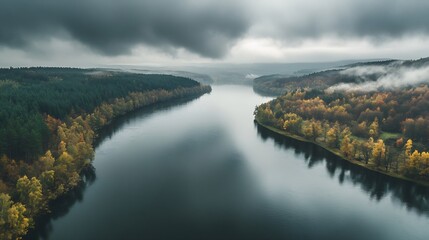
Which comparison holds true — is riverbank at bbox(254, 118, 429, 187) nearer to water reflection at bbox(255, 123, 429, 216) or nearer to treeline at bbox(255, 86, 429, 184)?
treeline at bbox(255, 86, 429, 184)

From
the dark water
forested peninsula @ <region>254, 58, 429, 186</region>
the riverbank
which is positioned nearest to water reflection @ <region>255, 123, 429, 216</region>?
the dark water

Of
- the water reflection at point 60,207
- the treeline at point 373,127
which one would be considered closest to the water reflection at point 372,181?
the treeline at point 373,127

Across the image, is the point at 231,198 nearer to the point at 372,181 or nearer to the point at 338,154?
the point at 372,181

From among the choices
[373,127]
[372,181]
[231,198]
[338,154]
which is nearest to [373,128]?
[373,127]

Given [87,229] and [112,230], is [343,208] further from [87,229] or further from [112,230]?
[87,229]

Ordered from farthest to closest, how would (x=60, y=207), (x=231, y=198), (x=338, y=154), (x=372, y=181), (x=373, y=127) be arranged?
1. (x=373, y=127)
2. (x=338, y=154)
3. (x=372, y=181)
4. (x=231, y=198)
5. (x=60, y=207)

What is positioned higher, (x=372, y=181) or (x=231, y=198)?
(x=231, y=198)

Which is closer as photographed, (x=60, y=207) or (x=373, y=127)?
(x=60, y=207)
